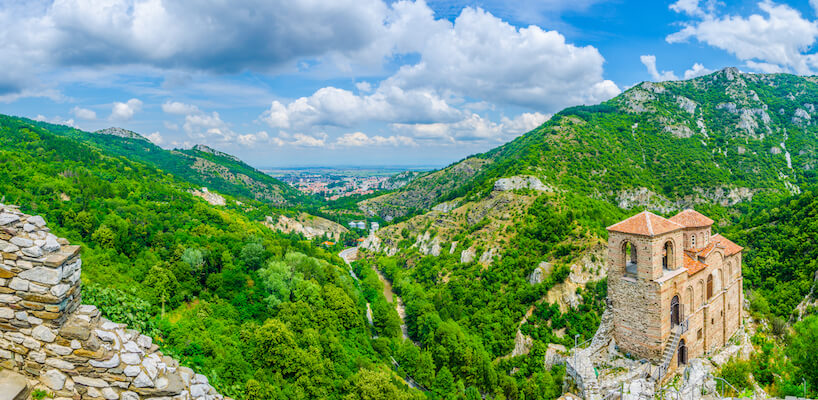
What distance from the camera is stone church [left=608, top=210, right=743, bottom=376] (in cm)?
2156

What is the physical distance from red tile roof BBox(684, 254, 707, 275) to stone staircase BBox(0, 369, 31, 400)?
2992cm

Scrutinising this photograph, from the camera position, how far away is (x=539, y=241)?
211 ft

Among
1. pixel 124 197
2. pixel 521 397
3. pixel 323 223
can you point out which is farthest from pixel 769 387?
pixel 323 223

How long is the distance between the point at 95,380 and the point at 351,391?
22291 millimetres

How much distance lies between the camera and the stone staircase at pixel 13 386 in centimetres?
A: 652

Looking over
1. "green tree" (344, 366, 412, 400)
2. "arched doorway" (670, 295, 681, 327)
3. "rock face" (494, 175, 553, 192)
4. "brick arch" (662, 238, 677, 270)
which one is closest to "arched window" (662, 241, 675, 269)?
"brick arch" (662, 238, 677, 270)

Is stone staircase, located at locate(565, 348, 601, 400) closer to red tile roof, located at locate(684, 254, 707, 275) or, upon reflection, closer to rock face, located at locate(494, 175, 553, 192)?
red tile roof, located at locate(684, 254, 707, 275)

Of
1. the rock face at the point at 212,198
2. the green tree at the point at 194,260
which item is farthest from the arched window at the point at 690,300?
the rock face at the point at 212,198

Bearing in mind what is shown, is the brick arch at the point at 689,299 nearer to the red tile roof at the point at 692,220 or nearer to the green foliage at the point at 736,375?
the green foliage at the point at 736,375

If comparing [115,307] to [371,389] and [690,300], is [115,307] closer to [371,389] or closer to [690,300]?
[371,389]

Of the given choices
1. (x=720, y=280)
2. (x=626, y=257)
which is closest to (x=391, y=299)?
(x=720, y=280)

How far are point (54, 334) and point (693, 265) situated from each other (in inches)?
1205

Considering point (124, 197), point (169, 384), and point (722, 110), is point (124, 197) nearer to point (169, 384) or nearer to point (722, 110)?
point (169, 384)

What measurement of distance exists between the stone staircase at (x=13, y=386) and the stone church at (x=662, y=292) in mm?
24847
